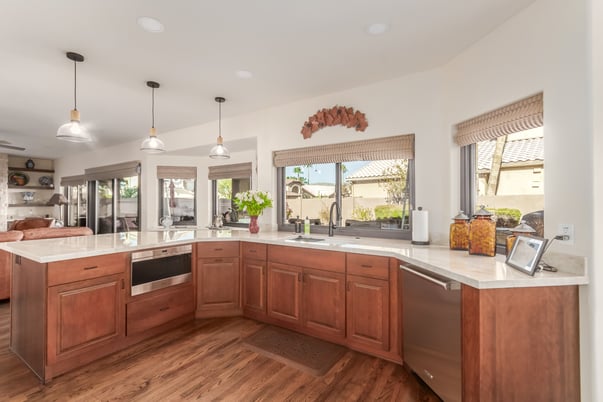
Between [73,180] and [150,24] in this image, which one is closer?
[150,24]

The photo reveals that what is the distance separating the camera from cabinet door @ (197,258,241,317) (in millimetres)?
3170

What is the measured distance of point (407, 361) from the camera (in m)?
2.12

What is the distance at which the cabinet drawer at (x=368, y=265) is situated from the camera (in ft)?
7.51

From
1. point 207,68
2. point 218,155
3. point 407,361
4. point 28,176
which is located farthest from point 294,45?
point 28,176

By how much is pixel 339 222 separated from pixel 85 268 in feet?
8.15

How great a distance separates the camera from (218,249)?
3.20 m

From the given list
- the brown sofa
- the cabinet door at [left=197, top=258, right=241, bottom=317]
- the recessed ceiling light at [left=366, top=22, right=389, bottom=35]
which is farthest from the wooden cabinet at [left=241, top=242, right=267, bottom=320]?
the brown sofa

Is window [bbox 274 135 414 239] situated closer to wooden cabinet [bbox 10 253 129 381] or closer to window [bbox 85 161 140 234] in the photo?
wooden cabinet [bbox 10 253 129 381]

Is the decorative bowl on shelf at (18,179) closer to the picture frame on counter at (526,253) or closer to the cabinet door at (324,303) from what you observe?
the cabinet door at (324,303)

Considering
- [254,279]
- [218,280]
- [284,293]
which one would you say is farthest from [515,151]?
[218,280]

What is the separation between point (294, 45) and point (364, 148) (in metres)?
1.31

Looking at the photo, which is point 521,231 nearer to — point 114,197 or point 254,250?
point 254,250

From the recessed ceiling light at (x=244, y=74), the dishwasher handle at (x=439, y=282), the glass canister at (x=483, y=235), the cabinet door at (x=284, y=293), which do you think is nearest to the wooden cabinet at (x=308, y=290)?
the cabinet door at (x=284, y=293)

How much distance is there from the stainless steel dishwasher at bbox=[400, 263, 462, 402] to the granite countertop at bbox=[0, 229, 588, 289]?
9 centimetres
